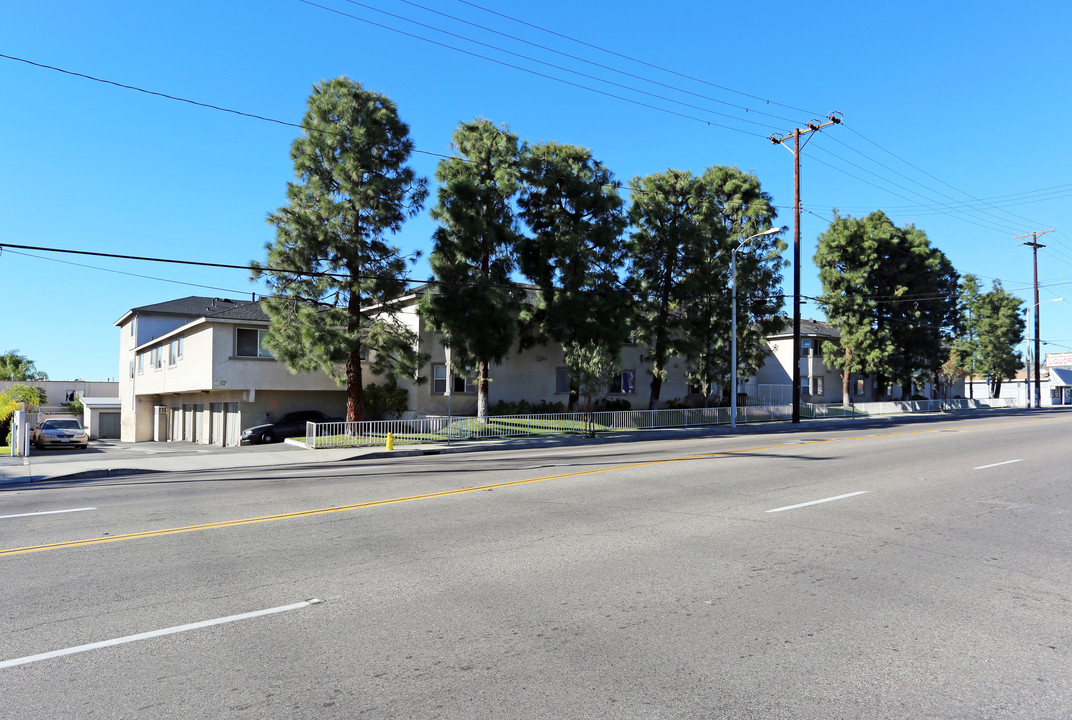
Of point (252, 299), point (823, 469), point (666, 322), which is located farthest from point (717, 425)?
point (252, 299)

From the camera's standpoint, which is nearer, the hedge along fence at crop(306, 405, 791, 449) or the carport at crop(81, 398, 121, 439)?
the hedge along fence at crop(306, 405, 791, 449)

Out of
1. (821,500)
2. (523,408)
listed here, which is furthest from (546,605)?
(523,408)

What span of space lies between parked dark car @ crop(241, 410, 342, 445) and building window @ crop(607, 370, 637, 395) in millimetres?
15688

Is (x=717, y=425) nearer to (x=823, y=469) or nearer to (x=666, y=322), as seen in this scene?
(x=666, y=322)

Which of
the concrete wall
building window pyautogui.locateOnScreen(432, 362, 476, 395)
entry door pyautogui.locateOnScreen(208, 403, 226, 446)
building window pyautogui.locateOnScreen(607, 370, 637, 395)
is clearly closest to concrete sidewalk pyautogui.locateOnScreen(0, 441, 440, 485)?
building window pyautogui.locateOnScreen(432, 362, 476, 395)

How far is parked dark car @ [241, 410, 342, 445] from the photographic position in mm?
30516

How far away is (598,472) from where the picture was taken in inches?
581

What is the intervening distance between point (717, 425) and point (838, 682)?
106 ft

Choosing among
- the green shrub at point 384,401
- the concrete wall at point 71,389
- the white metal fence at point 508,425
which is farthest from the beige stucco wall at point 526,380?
the concrete wall at point 71,389

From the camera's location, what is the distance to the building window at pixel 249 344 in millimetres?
30734

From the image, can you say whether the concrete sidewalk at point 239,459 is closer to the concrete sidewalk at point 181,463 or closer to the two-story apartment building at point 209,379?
the concrete sidewalk at point 181,463

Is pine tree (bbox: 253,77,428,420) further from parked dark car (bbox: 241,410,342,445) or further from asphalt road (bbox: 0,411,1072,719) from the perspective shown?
asphalt road (bbox: 0,411,1072,719)

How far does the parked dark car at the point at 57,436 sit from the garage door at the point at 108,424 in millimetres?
18664

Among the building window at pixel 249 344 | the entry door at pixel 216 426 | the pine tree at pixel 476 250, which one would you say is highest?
the pine tree at pixel 476 250
